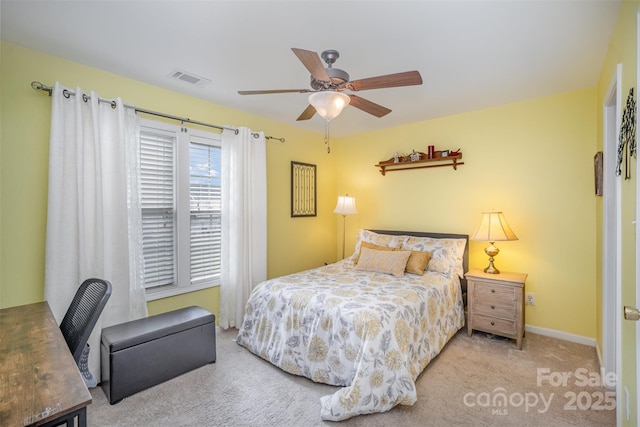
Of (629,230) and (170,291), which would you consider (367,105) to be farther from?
(170,291)

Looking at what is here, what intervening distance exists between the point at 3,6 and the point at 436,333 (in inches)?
148

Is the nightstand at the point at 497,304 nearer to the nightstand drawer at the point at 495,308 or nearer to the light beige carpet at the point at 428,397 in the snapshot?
the nightstand drawer at the point at 495,308

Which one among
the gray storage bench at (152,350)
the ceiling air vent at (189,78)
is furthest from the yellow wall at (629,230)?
the ceiling air vent at (189,78)

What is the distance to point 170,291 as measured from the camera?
2971mm

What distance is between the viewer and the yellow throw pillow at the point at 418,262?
3172 mm

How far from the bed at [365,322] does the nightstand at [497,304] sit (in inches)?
6.5

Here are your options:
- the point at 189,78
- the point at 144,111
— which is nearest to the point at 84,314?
the point at 144,111

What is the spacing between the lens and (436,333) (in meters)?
2.64

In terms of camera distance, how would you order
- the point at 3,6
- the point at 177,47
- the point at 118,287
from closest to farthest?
1. the point at 3,6
2. the point at 177,47
3. the point at 118,287

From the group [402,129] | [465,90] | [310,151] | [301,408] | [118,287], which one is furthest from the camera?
[310,151]

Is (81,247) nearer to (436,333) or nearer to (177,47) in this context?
(177,47)

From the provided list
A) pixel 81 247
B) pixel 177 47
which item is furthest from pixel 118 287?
pixel 177 47

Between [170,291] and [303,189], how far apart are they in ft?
7.01

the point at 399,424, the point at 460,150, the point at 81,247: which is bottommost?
the point at 399,424
